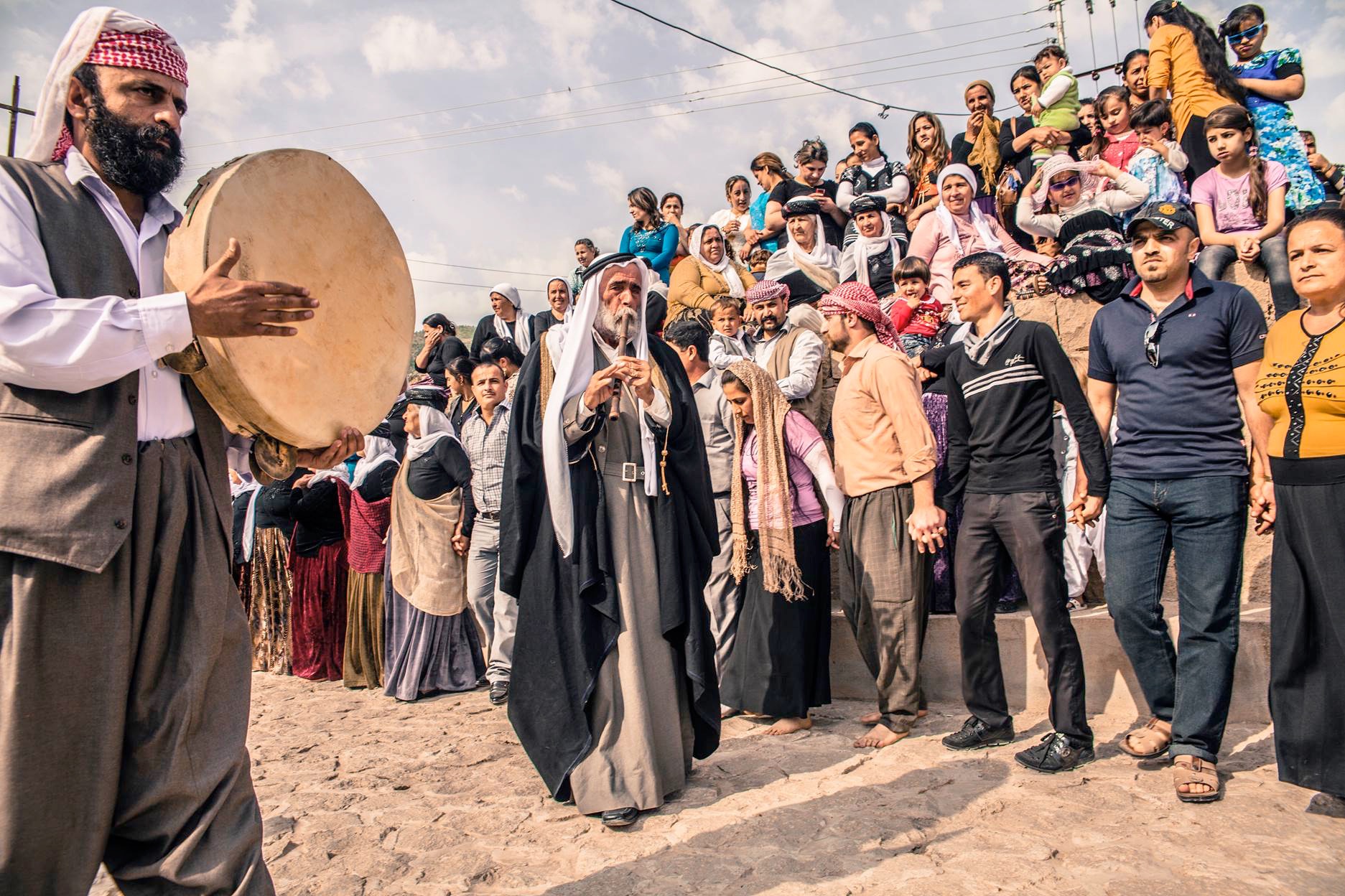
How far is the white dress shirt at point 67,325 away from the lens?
1828 millimetres

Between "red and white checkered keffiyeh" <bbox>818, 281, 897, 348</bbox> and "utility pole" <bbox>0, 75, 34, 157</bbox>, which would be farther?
"utility pole" <bbox>0, 75, 34, 157</bbox>

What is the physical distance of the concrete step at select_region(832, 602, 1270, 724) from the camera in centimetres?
430

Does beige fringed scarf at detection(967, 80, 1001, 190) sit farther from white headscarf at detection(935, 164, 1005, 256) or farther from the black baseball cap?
the black baseball cap

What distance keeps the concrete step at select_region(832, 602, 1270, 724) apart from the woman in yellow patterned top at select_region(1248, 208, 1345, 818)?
3.24ft

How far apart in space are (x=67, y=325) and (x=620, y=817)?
106 inches

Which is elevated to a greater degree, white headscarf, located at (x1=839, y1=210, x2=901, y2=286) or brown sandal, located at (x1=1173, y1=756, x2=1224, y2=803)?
white headscarf, located at (x1=839, y1=210, x2=901, y2=286)

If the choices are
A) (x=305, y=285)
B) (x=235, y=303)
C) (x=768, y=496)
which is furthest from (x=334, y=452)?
(x=768, y=496)

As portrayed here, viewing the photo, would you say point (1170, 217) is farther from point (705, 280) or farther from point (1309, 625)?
point (705, 280)

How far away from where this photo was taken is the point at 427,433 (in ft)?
21.7

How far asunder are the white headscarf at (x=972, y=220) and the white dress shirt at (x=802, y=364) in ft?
6.26

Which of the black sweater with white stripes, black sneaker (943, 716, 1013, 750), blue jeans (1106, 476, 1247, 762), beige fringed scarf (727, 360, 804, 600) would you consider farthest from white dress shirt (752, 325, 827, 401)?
black sneaker (943, 716, 1013, 750)

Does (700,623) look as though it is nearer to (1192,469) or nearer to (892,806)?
(892,806)

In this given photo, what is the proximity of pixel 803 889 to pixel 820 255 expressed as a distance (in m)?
6.12

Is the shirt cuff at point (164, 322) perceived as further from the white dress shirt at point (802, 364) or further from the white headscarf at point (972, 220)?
the white headscarf at point (972, 220)
